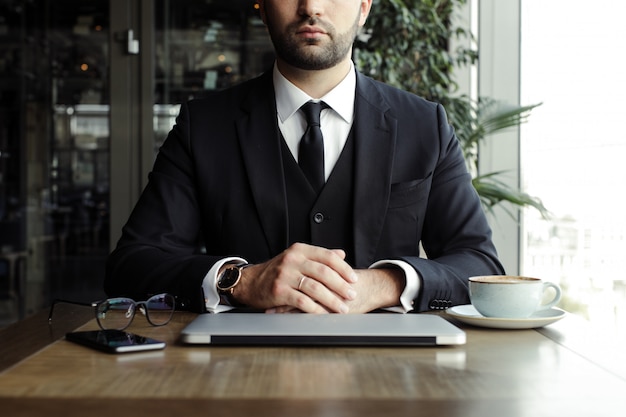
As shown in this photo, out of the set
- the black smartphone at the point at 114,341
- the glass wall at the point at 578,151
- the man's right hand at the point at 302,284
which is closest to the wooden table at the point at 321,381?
the black smartphone at the point at 114,341

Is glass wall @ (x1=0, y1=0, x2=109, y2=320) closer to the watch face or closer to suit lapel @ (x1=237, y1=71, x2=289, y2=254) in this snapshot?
suit lapel @ (x1=237, y1=71, x2=289, y2=254)

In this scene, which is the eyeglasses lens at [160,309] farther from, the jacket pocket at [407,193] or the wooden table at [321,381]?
the jacket pocket at [407,193]

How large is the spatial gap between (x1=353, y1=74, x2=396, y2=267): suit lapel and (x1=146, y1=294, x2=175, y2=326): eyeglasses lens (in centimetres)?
61

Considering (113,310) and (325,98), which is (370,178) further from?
(113,310)

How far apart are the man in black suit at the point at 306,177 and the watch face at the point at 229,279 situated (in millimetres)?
267

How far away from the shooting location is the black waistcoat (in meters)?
1.82

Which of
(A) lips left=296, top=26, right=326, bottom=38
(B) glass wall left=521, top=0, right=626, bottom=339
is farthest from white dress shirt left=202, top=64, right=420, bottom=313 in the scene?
(B) glass wall left=521, top=0, right=626, bottom=339

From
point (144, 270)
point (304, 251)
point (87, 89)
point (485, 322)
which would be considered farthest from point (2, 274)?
point (485, 322)

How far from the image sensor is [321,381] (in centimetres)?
83

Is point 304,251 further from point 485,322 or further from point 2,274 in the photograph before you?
point 2,274

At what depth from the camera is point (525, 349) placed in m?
1.03

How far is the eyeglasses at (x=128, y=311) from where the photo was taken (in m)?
1.20

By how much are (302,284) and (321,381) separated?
1.77 feet

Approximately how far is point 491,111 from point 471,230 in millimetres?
1699
